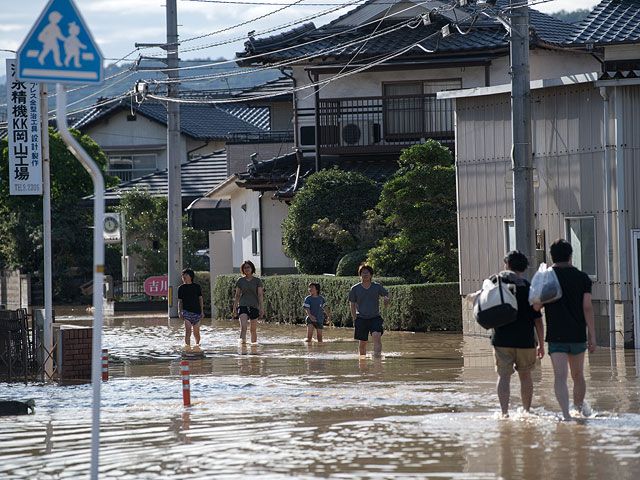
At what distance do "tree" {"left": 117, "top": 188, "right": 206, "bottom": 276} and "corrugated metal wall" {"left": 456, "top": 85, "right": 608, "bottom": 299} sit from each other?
20.9 meters

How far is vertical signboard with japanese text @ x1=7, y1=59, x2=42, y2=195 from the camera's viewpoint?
16766mm

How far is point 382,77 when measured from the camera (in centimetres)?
3284

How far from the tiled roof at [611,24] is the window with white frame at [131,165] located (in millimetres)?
42093

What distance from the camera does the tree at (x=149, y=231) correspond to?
41.1 meters

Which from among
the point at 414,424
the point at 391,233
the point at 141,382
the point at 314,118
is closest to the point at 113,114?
the point at 314,118

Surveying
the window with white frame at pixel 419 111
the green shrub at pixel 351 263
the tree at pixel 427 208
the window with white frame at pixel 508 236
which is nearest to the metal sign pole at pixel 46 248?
the window with white frame at pixel 508 236

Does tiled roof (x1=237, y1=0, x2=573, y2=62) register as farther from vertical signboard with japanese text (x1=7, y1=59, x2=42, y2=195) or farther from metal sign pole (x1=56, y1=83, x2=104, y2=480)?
metal sign pole (x1=56, y1=83, x2=104, y2=480)

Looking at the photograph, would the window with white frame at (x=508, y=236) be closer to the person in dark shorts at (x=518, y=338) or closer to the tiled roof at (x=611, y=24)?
the tiled roof at (x=611, y=24)

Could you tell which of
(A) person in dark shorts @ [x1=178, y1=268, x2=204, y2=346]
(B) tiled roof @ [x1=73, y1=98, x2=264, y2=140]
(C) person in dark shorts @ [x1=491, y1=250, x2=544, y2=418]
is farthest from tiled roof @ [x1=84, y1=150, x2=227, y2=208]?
(C) person in dark shorts @ [x1=491, y1=250, x2=544, y2=418]

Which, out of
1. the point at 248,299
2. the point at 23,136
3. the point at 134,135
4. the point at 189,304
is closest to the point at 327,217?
the point at 248,299

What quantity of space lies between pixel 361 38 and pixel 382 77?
1.38 m

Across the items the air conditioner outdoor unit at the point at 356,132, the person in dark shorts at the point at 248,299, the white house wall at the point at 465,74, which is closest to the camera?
the person in dark shorts at the point at 248,299

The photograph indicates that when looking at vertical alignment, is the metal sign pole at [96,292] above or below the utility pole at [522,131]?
below

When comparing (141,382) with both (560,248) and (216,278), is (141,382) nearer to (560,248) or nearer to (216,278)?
(560,248)
